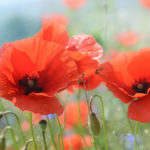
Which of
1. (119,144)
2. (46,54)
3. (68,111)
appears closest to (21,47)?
(46,54)

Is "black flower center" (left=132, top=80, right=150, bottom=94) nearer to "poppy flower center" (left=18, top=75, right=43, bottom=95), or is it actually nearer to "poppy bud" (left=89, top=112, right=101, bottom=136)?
"poppy bud" (left=89, top=112, right=101, bottom=136)

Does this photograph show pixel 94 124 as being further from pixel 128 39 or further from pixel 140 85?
pixel 128 39

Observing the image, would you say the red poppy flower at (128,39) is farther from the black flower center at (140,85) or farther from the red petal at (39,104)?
the red petal at (39,104)

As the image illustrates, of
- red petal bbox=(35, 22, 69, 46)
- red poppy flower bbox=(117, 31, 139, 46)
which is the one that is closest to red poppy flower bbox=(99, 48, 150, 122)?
red petal bbox=(35, 22, 69, 46)

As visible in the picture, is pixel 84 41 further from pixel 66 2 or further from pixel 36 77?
pixel 66 2

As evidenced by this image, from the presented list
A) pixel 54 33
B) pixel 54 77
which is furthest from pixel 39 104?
pixel 54 33

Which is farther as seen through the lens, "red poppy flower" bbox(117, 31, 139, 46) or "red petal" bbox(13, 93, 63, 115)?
"red poppy flower" bbox(117, 31, 139, 46)

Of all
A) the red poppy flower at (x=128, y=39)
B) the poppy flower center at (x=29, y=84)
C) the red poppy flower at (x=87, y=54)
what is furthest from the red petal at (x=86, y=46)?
the red poppy flower at (x=128, y=39)
